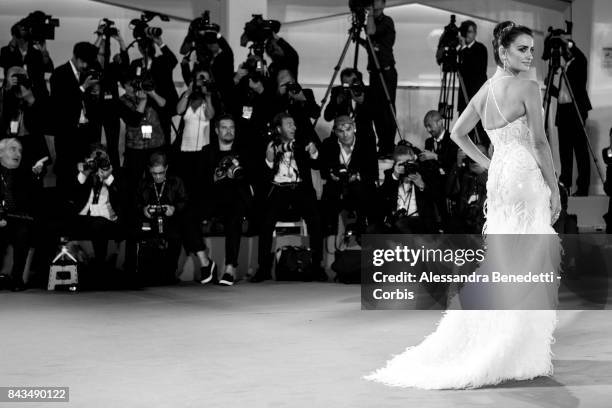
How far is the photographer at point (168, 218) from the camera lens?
27.2 feet

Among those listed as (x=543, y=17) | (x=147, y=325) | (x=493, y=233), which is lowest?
(x=147, y=325)

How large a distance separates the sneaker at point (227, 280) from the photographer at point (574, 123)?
13.2 feet

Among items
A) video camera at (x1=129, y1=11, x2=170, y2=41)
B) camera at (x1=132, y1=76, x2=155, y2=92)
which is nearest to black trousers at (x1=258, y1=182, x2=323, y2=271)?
camera at (x1=132, y1=76, x2=155, y2=92)

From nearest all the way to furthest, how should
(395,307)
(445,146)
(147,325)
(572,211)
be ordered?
(147,325)
(395,307)
(445,146)
(572,211)

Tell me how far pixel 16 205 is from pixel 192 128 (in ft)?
5.87

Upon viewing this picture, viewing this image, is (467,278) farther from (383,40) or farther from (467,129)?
(383,40)

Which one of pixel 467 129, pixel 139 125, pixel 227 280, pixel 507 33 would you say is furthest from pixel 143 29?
pixel 507 33

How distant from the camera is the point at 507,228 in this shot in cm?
446

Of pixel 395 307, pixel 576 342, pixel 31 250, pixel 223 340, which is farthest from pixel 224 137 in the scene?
pixel 576 342

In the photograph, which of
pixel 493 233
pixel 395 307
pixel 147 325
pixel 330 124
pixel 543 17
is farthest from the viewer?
pixel 543 17

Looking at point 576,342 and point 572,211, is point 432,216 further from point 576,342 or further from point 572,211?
point 576,342

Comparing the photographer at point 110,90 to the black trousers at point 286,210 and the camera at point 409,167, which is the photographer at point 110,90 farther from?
the camera at point 409,167

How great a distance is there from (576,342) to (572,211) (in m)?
4.80

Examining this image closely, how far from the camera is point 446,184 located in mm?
8633
